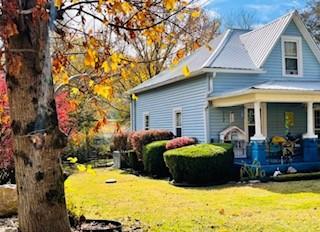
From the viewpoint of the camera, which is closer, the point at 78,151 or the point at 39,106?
the point at 39,106

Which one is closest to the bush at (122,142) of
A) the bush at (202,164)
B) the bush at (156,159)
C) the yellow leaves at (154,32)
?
the bush at (156,159)

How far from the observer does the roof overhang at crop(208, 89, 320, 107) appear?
1411 cm

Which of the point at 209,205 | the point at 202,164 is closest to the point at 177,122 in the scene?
the point at 202,164

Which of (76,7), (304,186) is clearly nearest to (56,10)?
(76,7)

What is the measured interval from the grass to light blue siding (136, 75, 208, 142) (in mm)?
4242

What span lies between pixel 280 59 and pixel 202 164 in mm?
6848

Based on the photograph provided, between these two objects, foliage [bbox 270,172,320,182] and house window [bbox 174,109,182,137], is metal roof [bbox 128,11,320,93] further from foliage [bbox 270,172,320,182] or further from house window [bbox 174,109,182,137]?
foliage [bbox 270,172,320,182]

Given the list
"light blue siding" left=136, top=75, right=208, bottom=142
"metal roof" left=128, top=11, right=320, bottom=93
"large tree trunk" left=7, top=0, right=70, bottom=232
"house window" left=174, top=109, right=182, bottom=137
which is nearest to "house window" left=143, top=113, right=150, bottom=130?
"light blue siding" left=136, top=75, right=208, bottom=142

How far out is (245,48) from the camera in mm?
18438

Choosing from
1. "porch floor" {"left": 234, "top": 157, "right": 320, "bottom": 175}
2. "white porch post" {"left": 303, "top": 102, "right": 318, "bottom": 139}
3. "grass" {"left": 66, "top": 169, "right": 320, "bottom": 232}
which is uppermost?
"white porch post" {"left": 303, "top": 102, "right": 318, "bottom": 139}

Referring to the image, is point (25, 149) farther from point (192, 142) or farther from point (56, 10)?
point (192, 142)

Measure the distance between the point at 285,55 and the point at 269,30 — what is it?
131 cm

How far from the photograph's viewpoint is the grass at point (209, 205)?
716cm

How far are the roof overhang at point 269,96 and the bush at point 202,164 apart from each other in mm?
1851
